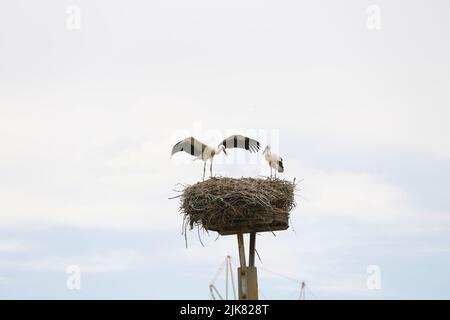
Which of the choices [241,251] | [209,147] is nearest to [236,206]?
[241,251]

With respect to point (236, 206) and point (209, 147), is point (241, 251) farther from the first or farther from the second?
point (209, 147)

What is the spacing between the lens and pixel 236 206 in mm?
12195

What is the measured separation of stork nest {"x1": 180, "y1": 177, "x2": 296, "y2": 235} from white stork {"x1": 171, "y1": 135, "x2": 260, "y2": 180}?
1496 mm

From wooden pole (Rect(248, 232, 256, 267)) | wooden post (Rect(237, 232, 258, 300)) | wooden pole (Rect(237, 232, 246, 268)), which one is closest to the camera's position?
wooden post (Rect(237, 232, 258, 300))

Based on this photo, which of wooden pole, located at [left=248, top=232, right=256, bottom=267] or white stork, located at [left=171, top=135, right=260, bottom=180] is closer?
wooden pole, located at [left=248, top=232, right=256, bottom=267]

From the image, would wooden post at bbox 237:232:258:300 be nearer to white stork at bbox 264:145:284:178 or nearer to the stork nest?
the stork nest

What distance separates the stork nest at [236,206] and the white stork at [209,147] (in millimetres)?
1496

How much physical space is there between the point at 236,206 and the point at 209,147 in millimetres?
2960

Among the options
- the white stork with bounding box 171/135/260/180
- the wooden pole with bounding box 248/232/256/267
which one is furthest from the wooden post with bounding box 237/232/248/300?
the white stork with bounding box 171/135/260/180

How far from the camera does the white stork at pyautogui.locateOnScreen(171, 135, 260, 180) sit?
14.4 m
